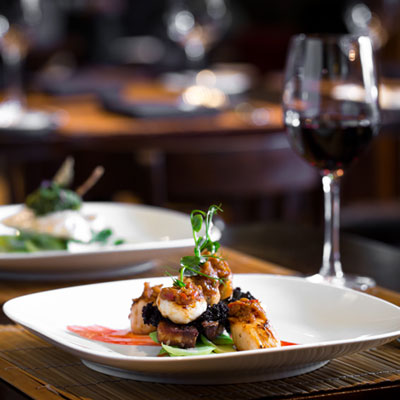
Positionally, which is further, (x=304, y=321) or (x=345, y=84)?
→ (x=345, y=84)

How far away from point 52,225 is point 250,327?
508 mm

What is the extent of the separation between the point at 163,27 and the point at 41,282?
7.81m

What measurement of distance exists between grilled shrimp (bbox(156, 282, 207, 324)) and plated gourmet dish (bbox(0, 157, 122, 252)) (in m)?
0.44

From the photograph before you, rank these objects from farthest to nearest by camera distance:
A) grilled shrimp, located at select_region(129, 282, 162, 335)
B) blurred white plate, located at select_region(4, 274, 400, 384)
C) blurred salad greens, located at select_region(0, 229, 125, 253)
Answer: blurred salad greens, located at select_region(0, 229, 125, 253)
grilled shrimp, located at select_region(129, 282, 162, 335)
blurred white plate, located at select_region(4, 274, 400, 384)

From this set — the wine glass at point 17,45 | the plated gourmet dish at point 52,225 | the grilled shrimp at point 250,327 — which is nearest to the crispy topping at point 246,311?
the grilled shrimp at point 250,327

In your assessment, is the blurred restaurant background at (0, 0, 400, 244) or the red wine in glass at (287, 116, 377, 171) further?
the blurred restaurant background at (0, 0, 400, 244)

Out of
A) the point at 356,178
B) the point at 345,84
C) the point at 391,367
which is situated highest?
the point at 345,84

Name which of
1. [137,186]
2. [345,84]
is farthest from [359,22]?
[345,84]

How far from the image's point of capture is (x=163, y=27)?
8.68 m

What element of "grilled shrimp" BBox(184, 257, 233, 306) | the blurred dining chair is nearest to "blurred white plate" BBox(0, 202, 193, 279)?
"grilled shrimp" BBox(184, 257, 233, 306)

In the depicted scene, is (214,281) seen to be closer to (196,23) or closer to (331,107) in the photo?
(331,107)

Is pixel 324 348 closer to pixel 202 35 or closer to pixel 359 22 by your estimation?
pixel 202 35

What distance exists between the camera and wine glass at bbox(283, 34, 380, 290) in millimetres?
1114

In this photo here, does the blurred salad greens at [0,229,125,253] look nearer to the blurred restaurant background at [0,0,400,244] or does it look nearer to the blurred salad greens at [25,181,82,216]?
the blurred salad greens at [25,181,82,216]
